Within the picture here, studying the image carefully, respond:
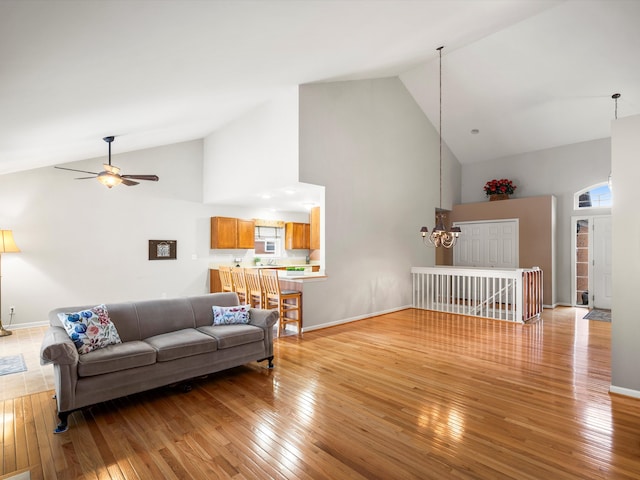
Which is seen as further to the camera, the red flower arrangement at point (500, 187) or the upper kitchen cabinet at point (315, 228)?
the red flower arrangement at point (500, 187)

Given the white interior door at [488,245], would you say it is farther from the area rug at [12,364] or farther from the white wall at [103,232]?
the area rug at [12,364]

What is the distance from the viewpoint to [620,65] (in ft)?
18.3

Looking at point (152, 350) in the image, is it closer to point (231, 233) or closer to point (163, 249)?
point (163, 249)

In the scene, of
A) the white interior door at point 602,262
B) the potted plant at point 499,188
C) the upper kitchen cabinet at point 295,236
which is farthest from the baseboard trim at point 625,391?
the upper kitchen cabinet at point 295,236

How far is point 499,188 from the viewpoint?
8.76 metres

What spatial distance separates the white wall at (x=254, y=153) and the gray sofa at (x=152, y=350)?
2570 millimetres

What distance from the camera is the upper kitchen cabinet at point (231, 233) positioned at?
7.97 metres

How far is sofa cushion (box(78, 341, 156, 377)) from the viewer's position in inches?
108

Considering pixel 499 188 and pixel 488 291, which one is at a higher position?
pixel 499 188

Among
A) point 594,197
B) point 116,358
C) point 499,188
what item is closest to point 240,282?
point 116,358

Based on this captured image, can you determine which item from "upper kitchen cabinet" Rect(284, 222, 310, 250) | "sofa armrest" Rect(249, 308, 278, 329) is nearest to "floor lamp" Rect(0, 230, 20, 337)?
Answer: "sofa armrest" Rect(249, 308, 278, 329)

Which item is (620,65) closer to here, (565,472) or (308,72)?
(308,72)

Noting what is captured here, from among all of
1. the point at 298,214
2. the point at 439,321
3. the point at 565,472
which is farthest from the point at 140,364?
the point at 298,214

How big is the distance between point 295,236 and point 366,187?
124 inches
